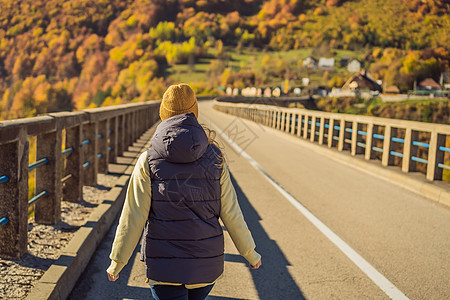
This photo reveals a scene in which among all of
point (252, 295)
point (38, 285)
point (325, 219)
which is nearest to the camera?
point (38, 285)

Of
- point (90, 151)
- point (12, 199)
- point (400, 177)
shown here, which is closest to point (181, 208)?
point (12, 199)

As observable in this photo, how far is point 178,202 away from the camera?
2.64m

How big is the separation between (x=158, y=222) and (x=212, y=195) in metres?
0.31

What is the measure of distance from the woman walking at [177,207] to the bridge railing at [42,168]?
2298 millimetres

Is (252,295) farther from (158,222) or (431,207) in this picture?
(431,207)

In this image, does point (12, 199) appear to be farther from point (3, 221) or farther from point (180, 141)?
point (180, 141)

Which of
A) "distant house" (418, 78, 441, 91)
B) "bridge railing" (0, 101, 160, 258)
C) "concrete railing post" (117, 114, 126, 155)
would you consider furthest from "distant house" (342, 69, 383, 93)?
"bridge railing" (0, 101, 160, 258)

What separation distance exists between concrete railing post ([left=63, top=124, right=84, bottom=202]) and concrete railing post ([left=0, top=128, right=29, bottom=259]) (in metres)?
A: 2.59

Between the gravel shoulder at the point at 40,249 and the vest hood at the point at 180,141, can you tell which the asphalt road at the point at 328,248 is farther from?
the vest hood at the point at 180,141

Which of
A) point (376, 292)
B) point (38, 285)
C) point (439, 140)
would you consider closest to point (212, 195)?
point (38, 285)

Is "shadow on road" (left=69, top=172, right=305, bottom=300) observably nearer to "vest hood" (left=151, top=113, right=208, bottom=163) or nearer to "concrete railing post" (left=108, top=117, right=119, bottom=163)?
"vest hood" (left=151, top=113, right=208, bottom=163)

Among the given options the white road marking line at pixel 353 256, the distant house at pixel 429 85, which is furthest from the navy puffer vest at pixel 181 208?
the distant house at pixel 429 85

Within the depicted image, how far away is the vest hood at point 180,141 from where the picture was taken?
101 inches

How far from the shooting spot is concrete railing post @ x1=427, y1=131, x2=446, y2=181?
10.6 meters
